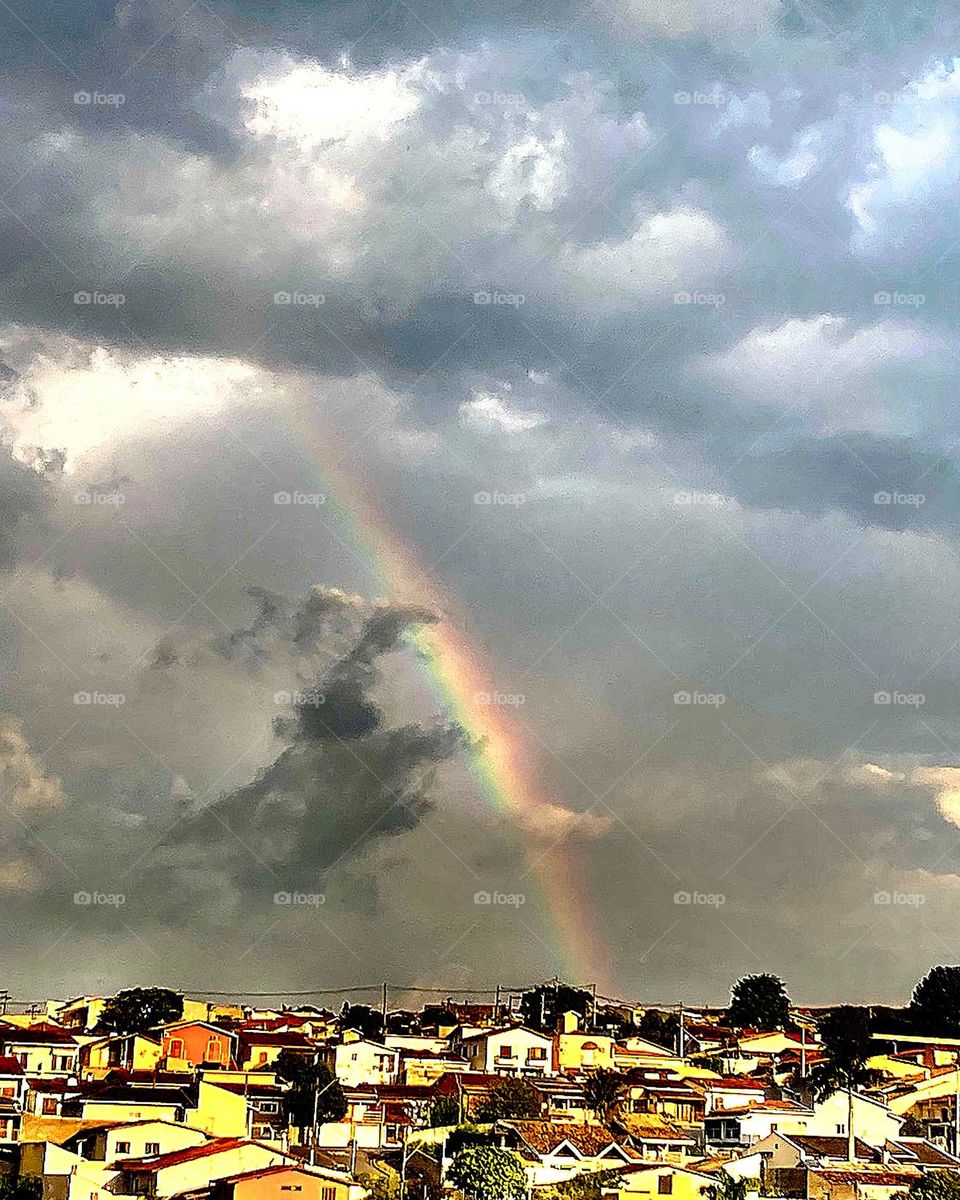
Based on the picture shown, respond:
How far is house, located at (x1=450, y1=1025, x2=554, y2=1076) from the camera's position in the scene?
54.9ft

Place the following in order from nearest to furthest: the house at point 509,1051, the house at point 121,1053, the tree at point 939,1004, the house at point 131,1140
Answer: the house at point 131,1140
the house at point 121,1053
the house at point 509,1051
the tree at point 939,1004

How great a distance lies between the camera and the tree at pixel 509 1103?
13729 mm

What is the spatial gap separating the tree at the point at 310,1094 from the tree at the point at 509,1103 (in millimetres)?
1438

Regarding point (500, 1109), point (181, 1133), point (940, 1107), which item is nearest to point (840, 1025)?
point (940, 1107)

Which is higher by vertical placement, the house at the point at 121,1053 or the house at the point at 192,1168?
the house at the point at 121,1053

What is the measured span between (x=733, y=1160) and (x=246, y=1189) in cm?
425

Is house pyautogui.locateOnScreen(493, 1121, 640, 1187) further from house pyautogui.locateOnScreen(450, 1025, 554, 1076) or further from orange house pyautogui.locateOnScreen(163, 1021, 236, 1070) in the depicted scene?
orange house pyautogui.locateOnScreen(163, 1021, 236, 1070)

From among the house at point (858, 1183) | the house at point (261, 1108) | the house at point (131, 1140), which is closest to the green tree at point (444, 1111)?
the house at point (261, 1108)

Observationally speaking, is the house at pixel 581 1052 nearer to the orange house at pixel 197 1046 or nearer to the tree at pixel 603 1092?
the tree at pixel 603 1092

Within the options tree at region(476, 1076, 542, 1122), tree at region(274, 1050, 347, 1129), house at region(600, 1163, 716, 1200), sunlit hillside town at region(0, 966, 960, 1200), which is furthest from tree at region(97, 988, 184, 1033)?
house at region(600, 1163, 716, 1200)

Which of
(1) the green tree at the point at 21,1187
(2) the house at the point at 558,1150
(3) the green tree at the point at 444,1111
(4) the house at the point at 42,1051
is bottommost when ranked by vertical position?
(1) the green tree at the point at 21,1187

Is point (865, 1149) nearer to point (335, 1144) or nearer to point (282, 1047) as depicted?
point (335, 1144)

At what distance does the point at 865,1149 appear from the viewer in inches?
530

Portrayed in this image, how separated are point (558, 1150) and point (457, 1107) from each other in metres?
1.63
